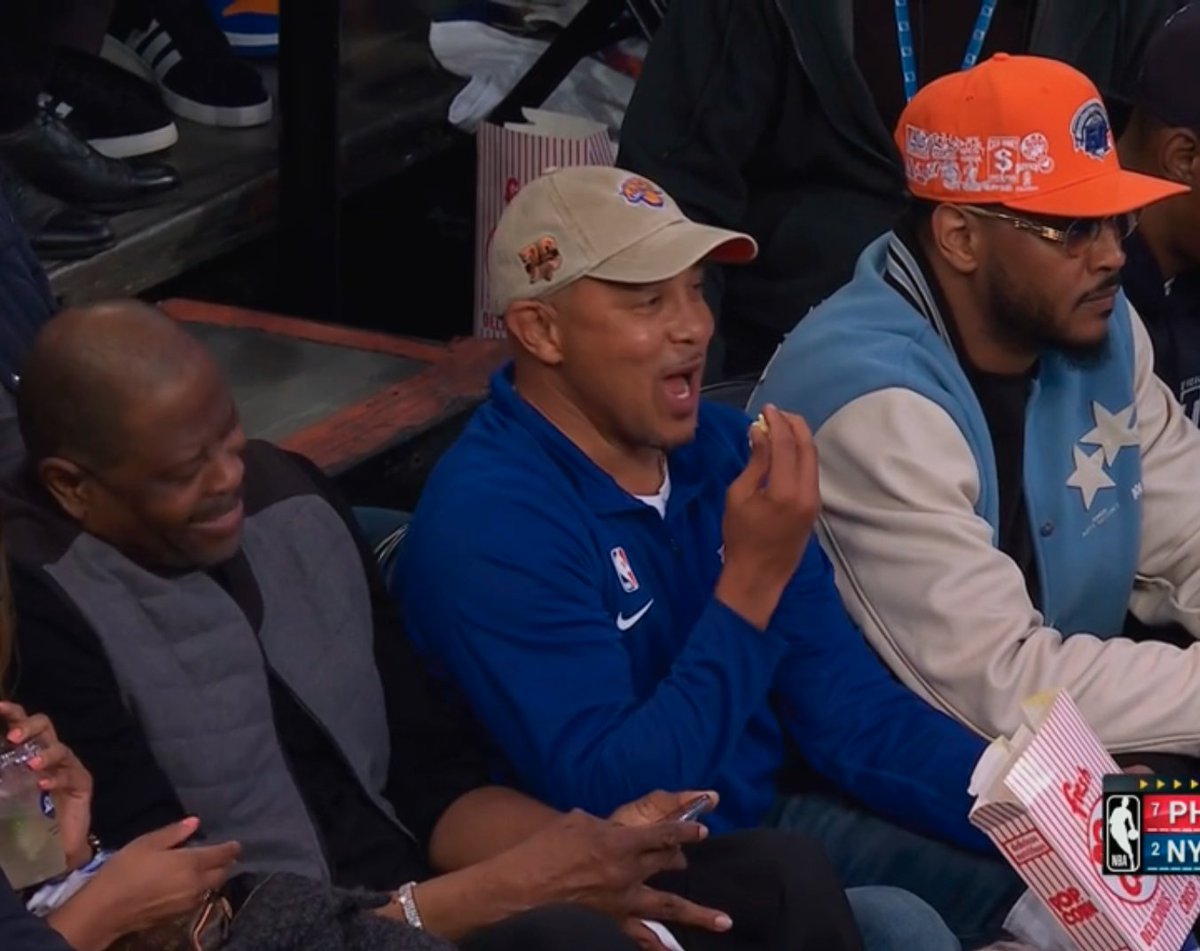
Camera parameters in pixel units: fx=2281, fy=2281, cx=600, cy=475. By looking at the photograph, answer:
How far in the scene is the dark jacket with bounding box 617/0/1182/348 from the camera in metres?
3.69

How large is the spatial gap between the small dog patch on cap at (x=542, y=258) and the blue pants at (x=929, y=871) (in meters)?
0.71

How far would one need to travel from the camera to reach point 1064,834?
90.1 inches

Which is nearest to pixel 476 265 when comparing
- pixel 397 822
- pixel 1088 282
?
pixel 1088 282

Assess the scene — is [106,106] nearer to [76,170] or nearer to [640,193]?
[76,170]

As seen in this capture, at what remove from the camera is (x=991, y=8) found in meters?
3.78

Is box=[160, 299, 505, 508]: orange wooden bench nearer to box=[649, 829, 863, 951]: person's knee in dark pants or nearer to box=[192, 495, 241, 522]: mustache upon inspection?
box=[192, 495, 241, 522]: mustache

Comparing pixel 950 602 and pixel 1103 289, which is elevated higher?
pixel 1103 289

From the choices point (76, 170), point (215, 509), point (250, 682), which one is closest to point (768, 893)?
point (250, 682)

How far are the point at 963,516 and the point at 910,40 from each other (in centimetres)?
131

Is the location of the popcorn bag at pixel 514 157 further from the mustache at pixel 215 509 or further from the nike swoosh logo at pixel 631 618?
the mustache at pixel 215 509

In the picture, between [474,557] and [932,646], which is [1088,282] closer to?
[932,646]

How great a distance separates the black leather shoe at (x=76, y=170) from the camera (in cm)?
391

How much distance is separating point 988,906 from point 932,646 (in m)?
0.31

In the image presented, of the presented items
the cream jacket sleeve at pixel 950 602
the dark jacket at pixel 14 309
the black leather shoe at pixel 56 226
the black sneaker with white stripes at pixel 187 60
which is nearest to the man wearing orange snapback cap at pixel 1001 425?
the cream jacket sleeve at pixel 950 602
